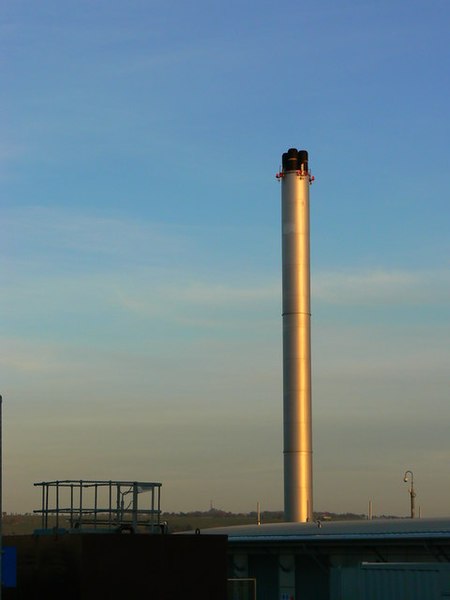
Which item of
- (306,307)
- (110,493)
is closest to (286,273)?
(306,307)

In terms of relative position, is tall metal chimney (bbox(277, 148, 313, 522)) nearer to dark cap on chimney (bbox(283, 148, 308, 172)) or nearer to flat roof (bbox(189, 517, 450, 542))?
dark cap on chimney (bbox(283, 148, 308, 172))

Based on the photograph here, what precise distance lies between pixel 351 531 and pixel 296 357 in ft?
77.6

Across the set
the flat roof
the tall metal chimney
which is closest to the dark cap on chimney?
the tall metal chimney

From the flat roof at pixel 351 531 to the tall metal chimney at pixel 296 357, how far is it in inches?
489

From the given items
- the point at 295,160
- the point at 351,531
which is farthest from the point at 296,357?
the point at 351,531

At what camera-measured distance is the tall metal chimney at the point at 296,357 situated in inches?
3258

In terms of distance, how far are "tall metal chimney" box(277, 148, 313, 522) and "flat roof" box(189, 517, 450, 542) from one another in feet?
40.7

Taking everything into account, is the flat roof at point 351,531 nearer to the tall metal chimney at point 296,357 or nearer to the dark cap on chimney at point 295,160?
the tall metal chimney at point 296,357

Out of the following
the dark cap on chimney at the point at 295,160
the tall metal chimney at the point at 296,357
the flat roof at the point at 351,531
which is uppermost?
the dark cap on chimney at the point at 295,160

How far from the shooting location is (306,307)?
84.1 metres

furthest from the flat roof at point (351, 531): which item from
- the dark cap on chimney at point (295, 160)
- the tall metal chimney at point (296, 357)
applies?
the dark cap on chimney at point (295, 160)

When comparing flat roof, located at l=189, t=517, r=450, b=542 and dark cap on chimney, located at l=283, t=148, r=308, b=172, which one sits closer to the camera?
flat roof, located at l=189, t=517, r=450, b=542

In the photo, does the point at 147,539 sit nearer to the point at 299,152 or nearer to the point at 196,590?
the point at 196,590

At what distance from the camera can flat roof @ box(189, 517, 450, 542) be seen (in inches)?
2277
